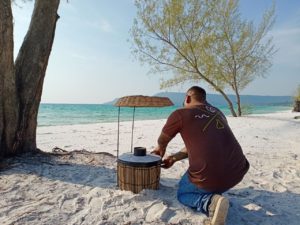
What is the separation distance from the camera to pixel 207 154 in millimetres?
3012

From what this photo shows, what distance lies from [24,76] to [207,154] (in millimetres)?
3598

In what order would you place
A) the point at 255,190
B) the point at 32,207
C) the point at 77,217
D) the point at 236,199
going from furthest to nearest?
the point at 255,190, the point at 236,199, the point at 32,207, the point at 77,217

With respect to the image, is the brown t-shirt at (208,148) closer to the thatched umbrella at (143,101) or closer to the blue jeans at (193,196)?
the blue jeans at (193,196)

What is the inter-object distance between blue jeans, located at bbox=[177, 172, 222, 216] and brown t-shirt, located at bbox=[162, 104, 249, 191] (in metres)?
0.07

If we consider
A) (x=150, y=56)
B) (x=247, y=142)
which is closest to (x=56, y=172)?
(x=247, y=142)

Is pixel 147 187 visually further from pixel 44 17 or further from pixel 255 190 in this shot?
pixel 44 17

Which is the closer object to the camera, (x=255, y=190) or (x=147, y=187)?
(x=147, y=187)

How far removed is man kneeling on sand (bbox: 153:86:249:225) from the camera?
301cm

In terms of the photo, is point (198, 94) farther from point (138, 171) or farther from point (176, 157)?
point (138, 171)

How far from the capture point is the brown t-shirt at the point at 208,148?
9.89 ft

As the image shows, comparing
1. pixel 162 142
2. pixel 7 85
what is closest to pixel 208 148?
pixel 162 142

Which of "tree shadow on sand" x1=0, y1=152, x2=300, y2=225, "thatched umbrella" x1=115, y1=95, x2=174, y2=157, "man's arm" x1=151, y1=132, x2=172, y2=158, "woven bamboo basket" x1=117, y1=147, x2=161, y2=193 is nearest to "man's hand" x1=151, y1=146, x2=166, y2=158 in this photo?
"man's arm" x1=151, y1=132, x2=172, y2=158

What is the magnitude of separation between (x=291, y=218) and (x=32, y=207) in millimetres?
2742

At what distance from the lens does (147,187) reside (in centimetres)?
360
